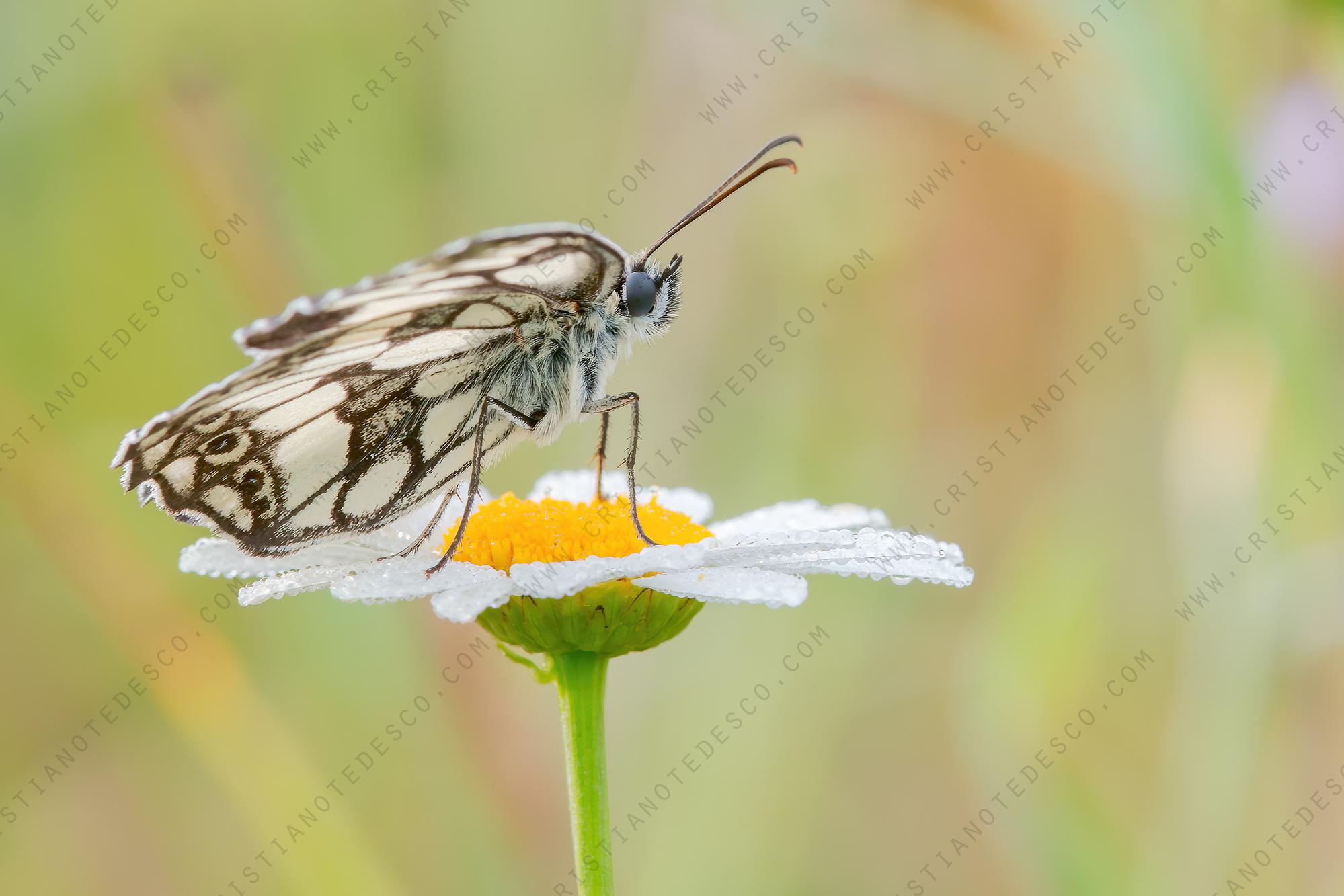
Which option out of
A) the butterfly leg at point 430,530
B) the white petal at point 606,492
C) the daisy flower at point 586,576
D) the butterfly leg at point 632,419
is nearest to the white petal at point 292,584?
the daisy flower at point 586,576

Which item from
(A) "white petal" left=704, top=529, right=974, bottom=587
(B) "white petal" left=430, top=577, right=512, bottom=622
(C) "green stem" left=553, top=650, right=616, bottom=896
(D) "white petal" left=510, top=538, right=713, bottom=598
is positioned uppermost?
(A) "white petal" left=704, top=529, right=974, bottom=587

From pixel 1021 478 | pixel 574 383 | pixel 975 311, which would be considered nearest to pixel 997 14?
pixel 975 311

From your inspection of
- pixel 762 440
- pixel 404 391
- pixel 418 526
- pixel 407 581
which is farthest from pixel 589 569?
pixel 762 440

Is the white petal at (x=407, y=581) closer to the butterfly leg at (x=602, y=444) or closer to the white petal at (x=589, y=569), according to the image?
the white petal at (x=589, y=569)

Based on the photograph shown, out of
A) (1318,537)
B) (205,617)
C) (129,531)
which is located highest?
(1318,537)

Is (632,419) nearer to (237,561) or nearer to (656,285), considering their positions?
(656,285)

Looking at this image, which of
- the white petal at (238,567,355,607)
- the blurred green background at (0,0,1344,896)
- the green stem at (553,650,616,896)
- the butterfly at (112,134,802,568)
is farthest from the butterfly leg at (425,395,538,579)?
the blurred green background at (0,0,1344,896)

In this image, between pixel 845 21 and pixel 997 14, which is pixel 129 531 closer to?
pixel 845 21

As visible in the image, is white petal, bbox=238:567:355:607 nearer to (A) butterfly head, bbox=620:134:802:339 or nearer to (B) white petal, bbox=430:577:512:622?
(B) white petal, bbox=430:577:512:622
